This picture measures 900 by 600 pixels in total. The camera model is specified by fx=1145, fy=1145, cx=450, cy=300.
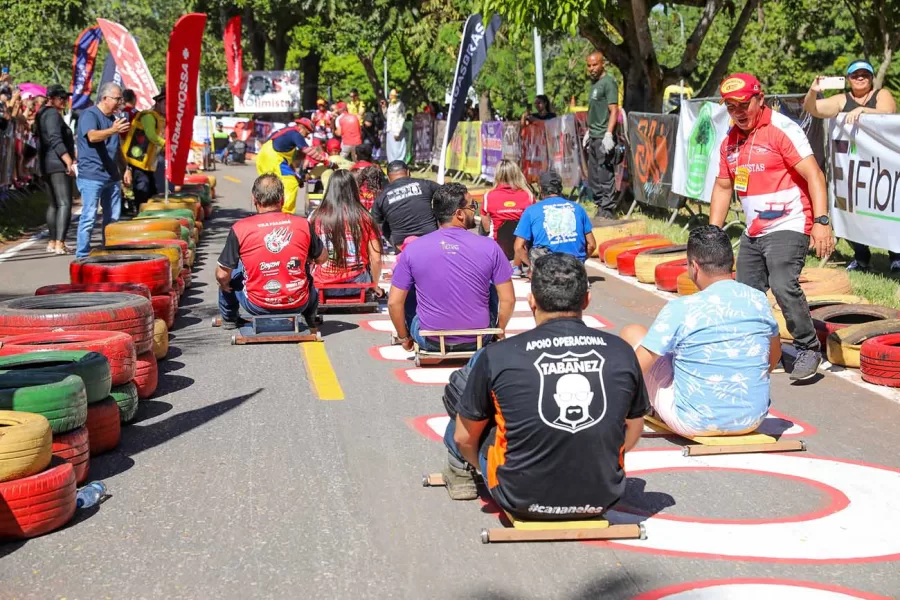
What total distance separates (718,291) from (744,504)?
1.22 metres

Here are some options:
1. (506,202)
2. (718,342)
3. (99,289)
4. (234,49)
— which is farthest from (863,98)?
(234,49)

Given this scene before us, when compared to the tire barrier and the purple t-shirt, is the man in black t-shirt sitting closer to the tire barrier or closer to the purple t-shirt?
the purple t-shirt

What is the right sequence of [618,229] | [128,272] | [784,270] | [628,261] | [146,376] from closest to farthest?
[146,376]
[784,270]
[128,272]
[628,261]
[618,229]

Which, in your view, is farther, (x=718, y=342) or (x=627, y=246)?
(x=627, y=246)

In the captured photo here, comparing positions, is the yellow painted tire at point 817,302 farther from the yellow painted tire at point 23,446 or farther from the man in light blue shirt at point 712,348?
the yellow painted tire at point 23,446

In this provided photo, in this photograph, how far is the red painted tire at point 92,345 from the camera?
6.67 m

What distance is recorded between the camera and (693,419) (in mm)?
6359

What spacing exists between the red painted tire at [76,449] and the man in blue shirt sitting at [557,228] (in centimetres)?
600

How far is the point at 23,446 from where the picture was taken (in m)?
4.94

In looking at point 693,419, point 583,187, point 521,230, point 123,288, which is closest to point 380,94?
point 583,187

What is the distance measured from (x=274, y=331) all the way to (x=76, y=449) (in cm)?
426

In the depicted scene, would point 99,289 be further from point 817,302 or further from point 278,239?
point 817,302

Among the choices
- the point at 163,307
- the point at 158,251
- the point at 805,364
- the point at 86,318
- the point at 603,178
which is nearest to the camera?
the point at 86,318

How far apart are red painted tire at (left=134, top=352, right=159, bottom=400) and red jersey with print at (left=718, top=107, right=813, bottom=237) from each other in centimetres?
420
